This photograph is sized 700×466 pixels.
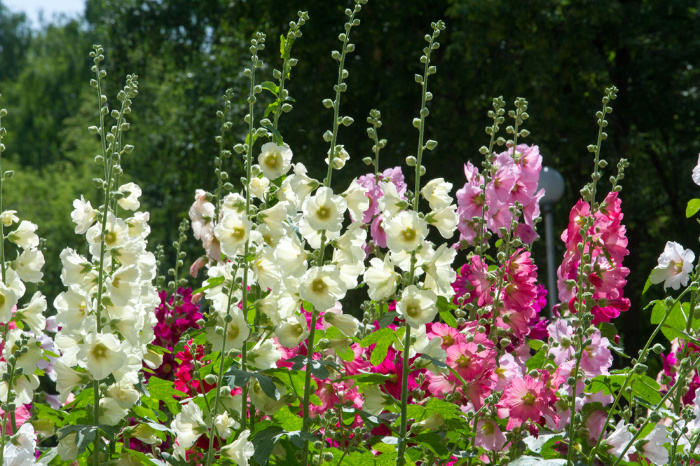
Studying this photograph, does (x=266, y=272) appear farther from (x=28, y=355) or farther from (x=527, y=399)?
(x=527, y=399)

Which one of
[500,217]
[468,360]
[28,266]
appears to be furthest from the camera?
[500,217]

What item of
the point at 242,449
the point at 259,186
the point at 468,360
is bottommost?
the point at 242,449

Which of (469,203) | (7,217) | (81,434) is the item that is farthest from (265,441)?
(469,203)

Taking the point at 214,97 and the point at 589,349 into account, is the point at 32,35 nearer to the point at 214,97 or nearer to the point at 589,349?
the point at 214,97

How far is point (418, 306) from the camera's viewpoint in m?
1.38

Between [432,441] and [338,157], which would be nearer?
[432,441]

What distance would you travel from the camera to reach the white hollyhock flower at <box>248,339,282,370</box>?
4.80ft

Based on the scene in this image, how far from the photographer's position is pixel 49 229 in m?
19.4

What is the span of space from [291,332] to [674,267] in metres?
0.83

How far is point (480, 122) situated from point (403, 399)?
27.0 feet

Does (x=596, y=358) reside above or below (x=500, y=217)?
below

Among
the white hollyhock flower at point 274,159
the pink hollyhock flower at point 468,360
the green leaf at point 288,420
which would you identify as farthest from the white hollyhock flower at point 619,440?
the white hollyhock flower at point 274,159

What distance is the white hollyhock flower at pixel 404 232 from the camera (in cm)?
138

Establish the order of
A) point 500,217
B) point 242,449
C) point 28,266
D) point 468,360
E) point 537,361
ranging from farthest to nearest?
point 500,217, point 537,361, point 468,360, point 28,266, point 242,449
